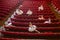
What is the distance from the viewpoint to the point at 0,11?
3.71 meters

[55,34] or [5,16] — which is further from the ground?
[5,16]

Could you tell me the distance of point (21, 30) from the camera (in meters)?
2.50

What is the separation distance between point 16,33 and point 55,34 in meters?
0.48

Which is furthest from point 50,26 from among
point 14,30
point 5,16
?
point 5,16


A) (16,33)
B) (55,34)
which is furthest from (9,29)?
(55,34)

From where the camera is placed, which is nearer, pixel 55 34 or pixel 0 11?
pixel 55 34

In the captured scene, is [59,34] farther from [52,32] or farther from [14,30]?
[14,30]

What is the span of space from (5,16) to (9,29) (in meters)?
1.00

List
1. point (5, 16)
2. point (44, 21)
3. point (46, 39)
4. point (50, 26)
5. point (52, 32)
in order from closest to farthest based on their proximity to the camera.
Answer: point (46, 39) < point (52, 32) < point (50, 26) < point (44, 21) < point (5, 16)

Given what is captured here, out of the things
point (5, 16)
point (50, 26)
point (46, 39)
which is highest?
point (5, 16)

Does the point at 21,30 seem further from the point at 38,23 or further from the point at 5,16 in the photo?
the point at 5,16

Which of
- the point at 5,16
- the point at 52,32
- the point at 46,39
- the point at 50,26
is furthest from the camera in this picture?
the point at 5,16

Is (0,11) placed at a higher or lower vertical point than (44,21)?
higher

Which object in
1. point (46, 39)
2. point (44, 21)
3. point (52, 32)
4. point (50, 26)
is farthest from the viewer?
point (44, 21)
